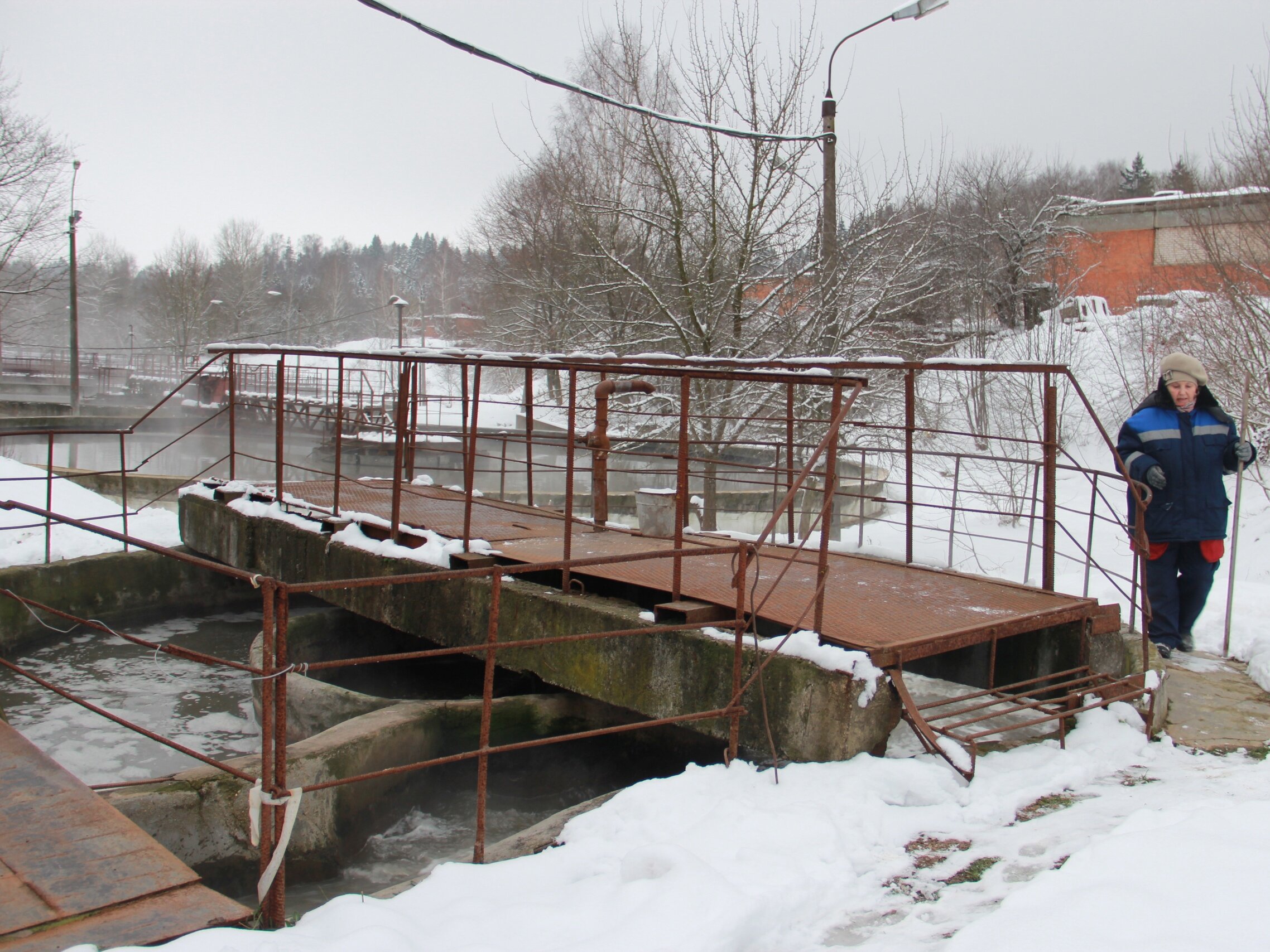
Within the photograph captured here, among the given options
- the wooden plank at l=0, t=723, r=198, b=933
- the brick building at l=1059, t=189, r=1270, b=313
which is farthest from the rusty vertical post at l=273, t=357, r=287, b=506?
the brick building at l=1059, t=189, r=1270, b=313

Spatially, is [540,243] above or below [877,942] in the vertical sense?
above

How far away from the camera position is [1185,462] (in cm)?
574

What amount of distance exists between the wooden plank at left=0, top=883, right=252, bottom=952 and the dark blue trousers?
5.47 metres

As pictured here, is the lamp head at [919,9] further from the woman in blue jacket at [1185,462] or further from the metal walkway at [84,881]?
the metal walkway at [84,881]

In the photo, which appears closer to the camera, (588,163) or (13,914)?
(13,914)

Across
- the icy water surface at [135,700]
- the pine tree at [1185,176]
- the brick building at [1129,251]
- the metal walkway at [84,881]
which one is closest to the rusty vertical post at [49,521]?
the icy water surface at [135,700]

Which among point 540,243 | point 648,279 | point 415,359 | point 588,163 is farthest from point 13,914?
point 540,243

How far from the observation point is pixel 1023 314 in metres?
22.4

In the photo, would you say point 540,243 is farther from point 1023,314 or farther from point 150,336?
point 150,336

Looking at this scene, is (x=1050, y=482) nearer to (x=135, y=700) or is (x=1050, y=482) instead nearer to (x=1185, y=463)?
(x=1185, y=463)

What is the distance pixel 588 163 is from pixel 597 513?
13144 mm

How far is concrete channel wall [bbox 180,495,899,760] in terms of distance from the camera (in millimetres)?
4102

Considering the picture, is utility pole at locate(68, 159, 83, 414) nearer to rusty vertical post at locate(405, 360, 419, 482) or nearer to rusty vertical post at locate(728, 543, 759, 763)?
rusty vertical post at locate(405, 360, 419, 482)

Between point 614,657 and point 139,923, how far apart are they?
2763 millimetres
